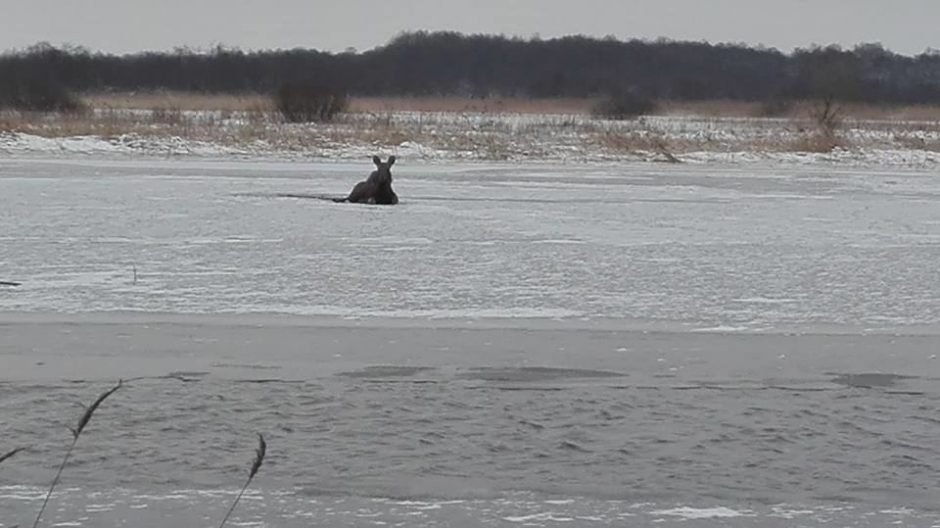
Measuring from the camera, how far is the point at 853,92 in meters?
56.5

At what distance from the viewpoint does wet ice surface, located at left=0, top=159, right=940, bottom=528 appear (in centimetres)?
592

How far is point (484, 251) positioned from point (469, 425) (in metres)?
8.18

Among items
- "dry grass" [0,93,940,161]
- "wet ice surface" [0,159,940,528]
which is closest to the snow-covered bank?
"dry grass" [0,93,940,161]

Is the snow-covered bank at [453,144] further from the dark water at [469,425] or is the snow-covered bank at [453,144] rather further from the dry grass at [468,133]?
the dark water at [469,425]

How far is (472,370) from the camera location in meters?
8.74

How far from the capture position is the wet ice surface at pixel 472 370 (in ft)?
19.4

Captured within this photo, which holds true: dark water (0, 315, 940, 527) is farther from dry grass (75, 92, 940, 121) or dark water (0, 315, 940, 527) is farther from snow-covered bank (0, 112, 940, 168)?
dry grass (75, 92, 940, 121)

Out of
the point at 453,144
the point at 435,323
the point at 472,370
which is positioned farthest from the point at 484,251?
the point at 453,144

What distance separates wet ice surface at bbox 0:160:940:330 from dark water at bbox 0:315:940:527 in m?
1.23

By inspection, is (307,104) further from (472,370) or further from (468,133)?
(472,370)

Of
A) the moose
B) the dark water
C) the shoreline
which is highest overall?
the dark water

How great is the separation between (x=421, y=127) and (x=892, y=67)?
57.1m

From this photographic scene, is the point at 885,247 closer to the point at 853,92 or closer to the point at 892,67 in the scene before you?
the point at 853,92

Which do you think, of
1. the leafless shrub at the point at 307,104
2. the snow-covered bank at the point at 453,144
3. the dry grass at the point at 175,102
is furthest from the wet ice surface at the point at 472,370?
the dry grass at the point at 175,102
